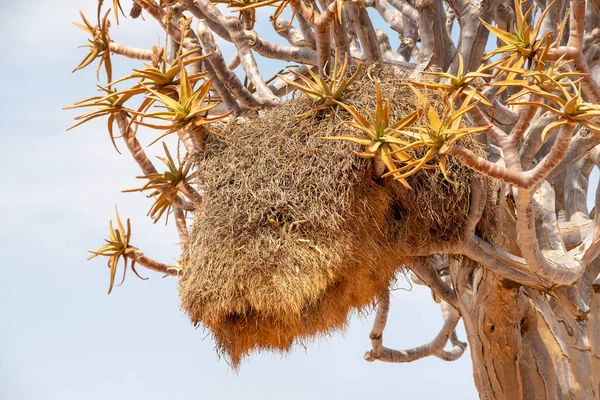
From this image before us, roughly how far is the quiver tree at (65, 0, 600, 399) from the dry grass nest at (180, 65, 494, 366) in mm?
13

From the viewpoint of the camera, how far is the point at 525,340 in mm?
7598

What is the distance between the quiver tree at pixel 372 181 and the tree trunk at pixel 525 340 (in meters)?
0.02

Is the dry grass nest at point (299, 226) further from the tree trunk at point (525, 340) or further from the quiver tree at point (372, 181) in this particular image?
the tree trunk at point (525, 340)

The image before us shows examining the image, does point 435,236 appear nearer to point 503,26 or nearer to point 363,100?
point 363,100

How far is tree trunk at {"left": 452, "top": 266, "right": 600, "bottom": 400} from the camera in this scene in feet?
24.0

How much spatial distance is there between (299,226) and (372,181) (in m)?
0.64

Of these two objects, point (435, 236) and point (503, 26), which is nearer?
point (435, 236)

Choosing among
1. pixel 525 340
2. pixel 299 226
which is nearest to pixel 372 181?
pixel 299 226

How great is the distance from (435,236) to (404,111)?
101 centimetres

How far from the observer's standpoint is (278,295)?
5652 mm

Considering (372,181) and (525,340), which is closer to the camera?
(372,181)

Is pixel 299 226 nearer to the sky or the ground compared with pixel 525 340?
nearer to the sky

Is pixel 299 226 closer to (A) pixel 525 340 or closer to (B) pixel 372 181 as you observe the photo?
(B) pixel 372 181

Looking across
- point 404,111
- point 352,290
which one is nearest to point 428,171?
point 404,111
